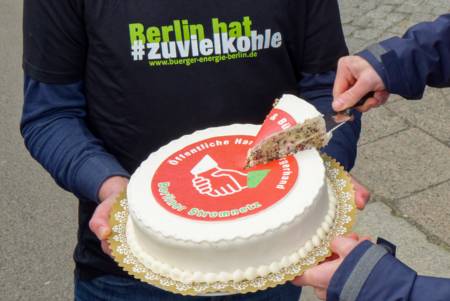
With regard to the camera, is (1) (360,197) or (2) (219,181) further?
(1) (360,197)

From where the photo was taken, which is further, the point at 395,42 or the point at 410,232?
the point at 410,232

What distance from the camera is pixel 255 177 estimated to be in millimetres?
1647

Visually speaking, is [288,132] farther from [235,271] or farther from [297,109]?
[235,271]

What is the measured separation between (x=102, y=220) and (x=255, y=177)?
0.41m

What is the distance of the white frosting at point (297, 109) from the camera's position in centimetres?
172

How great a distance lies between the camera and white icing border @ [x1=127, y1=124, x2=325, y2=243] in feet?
4.99

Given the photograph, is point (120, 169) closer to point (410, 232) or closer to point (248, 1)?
point (248, 1)

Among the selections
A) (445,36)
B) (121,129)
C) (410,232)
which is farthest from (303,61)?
(410,232)

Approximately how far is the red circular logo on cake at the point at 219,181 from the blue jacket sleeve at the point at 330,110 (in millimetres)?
234

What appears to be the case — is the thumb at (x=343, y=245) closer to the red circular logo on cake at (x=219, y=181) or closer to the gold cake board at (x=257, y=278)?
the gold cake board at (x=257, y=278)

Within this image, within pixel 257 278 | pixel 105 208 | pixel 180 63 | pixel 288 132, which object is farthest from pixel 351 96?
pixel 105 208

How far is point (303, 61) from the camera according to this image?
1963 millimetres

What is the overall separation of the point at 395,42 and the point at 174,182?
0.75 m

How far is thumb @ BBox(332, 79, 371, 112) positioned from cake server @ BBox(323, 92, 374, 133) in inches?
A: 1.0
